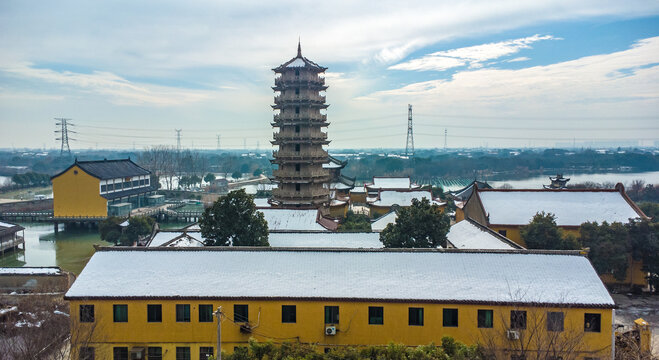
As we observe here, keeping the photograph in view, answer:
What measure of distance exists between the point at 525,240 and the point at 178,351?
18.0 metres

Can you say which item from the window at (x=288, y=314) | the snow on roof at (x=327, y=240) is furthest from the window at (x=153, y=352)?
the snow on roof at (x=327, y=240)

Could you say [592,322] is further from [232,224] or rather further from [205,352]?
[232,224]

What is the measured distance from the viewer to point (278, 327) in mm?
13852

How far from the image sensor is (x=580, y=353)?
13.3 meters

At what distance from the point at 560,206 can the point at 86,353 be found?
25.4 metres

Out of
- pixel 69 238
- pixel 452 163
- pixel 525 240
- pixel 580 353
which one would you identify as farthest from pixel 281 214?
pixel 452 163

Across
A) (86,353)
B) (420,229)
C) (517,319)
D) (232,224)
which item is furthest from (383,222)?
(86,353)

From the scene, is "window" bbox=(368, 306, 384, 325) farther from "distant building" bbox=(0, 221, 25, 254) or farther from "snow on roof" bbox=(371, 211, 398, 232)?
"distant building" bbox=(0, 221, 25, 254)

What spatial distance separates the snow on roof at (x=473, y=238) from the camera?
20.0m

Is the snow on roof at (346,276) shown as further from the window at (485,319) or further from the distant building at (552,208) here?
the distant building at (552,208)

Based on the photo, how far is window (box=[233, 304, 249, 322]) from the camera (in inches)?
547

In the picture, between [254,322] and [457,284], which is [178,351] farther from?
[457,284]

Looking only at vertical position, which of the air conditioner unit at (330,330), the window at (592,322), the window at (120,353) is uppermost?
the window at (592,322)

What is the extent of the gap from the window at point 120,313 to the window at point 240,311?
3490mm
